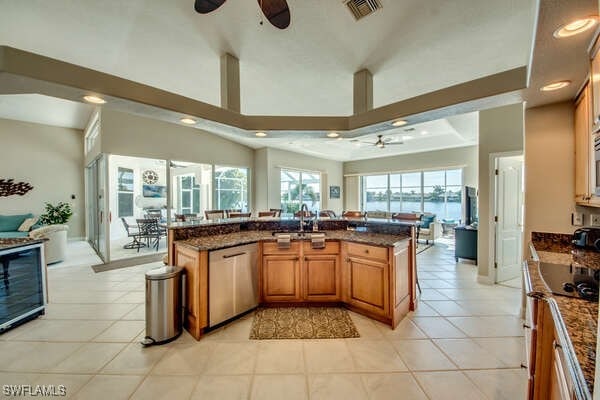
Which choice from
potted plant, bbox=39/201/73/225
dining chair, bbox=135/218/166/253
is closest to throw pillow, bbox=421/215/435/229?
dining chair, bbox=135/218/166/253

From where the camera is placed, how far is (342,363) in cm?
194

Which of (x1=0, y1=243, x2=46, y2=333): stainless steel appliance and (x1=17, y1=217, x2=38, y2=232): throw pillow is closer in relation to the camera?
(x1=0, y1=243, x2=46, y2=333): stainless steel appliance

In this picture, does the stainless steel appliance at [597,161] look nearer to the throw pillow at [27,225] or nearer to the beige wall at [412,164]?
the beige wall at [412,164]

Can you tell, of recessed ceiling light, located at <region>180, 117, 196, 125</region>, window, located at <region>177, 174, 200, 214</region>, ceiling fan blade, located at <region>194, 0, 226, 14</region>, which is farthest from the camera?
window, located at <region>177, 174, 200, 214</region>

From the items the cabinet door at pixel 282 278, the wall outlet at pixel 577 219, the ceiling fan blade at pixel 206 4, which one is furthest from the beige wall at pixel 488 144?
the ceiling fan blade at pixel 206 4

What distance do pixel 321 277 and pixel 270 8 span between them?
264 cm

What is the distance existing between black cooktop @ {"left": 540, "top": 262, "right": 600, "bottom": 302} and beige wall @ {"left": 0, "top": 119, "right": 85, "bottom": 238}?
9909 mm

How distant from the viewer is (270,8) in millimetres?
1686

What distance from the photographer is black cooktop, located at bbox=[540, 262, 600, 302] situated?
1.21 metres

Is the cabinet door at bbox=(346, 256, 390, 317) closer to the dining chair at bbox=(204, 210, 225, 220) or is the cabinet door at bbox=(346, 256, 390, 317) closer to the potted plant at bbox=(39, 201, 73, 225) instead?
the dining chair at bbox=(204, 210, 225, 220)

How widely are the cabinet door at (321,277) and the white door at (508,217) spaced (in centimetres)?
285

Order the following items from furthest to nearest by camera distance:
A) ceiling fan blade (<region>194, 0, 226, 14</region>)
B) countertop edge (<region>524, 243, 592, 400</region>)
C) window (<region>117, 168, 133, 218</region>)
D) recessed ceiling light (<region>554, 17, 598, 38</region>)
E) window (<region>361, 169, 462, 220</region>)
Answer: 1. window (<region>361, 169, 462, 220</region>)
2. window (<region>117, 168, 133, 218</region>)
3. ceiling fan blade (<region>194, 0, 226, 14</region>)
4. recessed ceiling light (<region>554, 17, 598, 38</region>)
5. countertop edge (<region>524, 243, 592, 400</region>)

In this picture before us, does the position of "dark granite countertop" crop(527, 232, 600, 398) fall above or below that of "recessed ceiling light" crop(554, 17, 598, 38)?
below

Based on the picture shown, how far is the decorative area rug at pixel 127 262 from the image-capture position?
177 inches
